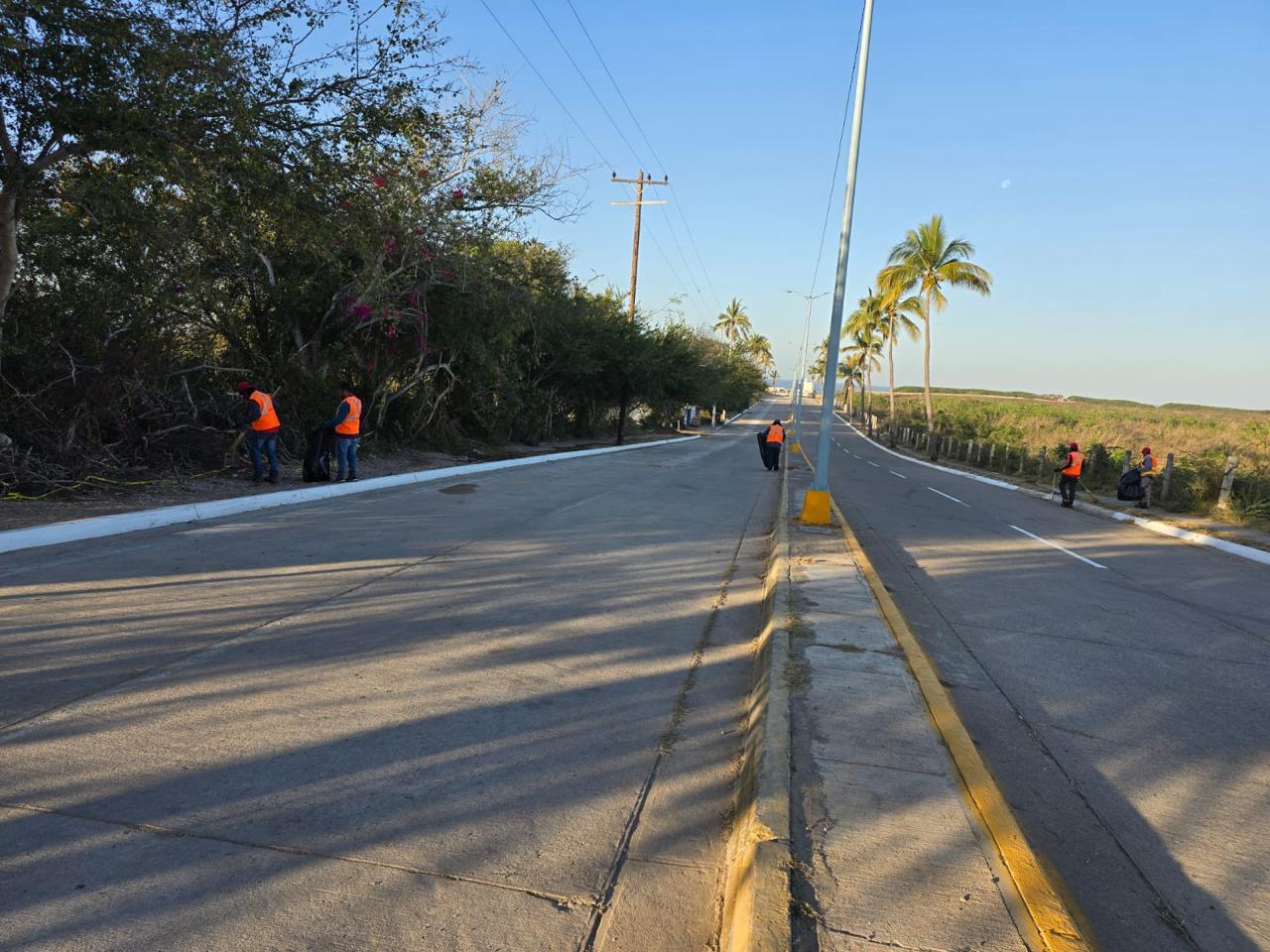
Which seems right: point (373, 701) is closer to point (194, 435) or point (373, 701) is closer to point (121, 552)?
point (121, 552)

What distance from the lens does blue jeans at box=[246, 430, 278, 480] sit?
39.5 feet

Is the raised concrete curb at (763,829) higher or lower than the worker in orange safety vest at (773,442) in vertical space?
lower

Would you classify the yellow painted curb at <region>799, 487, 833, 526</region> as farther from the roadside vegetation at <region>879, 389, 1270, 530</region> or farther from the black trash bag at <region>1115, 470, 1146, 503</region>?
the black trash bag at <region>1115, 470, 1146, 503</region>

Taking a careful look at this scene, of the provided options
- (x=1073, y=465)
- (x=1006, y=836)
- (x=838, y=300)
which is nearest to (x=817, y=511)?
(x=838, y=300)

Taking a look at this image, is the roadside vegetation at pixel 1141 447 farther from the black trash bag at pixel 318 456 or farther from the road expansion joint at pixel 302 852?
the road expansion joint at pixel 302 852

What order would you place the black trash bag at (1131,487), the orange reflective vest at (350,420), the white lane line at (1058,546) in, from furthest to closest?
the black trash bag at (1131,487)
the orange reflective vest at (350,420)
the white lane line at (1058,546)

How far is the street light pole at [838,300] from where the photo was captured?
12.4m

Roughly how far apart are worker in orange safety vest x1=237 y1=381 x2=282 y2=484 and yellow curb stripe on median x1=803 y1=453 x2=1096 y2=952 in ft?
31.0

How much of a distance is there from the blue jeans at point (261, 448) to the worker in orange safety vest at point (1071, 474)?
687 inches

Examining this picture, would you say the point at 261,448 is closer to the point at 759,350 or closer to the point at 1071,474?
the point at 1071,474

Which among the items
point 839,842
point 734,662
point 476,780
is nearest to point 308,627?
point 476,780

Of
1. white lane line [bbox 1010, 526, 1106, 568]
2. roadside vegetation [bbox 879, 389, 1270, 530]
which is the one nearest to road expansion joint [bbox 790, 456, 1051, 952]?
white lane line [bbox 1010, 526, 1106, 568]

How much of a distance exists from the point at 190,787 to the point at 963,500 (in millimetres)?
19320

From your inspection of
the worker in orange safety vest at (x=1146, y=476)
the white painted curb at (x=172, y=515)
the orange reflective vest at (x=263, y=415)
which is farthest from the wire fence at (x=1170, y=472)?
the orange reflective vest at (x=263, y=415)
